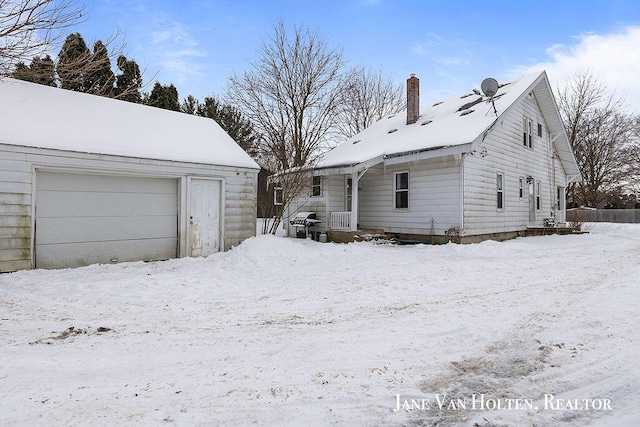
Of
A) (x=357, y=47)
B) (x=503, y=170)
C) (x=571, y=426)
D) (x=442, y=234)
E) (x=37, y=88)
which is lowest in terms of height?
(x=571, y=426)

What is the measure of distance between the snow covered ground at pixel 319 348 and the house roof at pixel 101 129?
2.97 metres

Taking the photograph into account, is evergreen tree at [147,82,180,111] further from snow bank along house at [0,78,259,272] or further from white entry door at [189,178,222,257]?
white entry door at [189,178,222,257]

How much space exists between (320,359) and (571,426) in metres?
1.93

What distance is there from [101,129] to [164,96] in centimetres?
1604

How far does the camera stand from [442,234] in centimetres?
1301

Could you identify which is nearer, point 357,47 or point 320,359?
point 320,359

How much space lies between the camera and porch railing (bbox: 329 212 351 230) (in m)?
14.0

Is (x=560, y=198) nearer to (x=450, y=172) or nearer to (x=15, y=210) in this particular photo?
(x=450, y=172)

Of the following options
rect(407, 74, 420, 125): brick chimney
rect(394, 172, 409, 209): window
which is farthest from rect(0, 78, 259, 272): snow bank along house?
rect(407, 74, 420, 125): brick chimney

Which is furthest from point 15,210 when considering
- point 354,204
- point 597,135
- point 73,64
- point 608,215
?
point 597,135

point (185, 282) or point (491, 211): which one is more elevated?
point (491, 211)

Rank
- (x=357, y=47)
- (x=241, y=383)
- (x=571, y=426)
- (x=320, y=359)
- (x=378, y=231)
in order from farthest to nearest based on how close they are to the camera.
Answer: (x=357, y=47)
(x=378, y=231)
(x=320, y=359)
(x=241, y=383)
(x=571, y=426)

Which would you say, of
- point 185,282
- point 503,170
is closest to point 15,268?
point 185,282

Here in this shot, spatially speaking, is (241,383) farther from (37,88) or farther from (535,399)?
(37,88)
